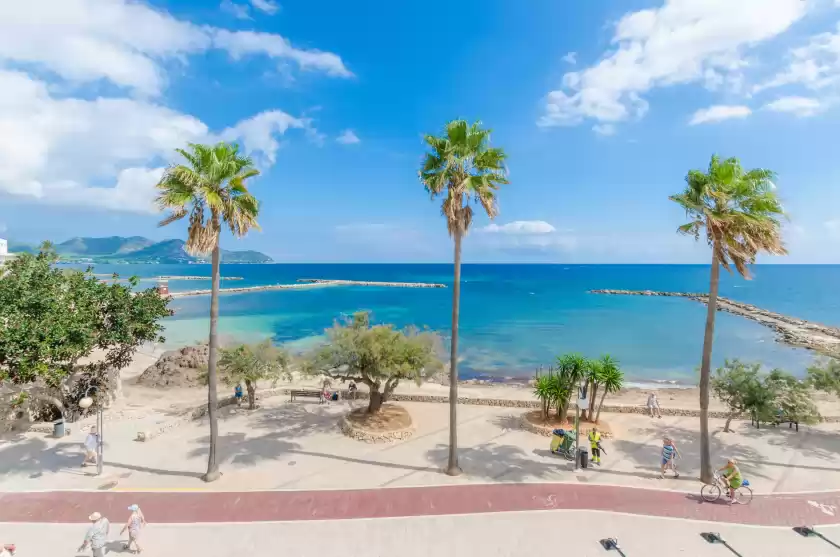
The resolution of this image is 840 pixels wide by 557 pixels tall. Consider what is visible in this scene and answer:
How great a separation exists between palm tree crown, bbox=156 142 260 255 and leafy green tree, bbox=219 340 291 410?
8517mm

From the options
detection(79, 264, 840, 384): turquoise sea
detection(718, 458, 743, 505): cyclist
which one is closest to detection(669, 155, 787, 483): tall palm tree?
detection(718, 458, 743, 505): cyclist

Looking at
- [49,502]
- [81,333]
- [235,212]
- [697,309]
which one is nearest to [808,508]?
[235,212]

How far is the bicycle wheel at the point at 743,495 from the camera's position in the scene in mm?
12247

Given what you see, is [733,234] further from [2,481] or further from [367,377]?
[2,481]

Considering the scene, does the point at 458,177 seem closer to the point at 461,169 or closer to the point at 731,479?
the point at 461,169

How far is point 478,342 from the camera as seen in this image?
5153 cm

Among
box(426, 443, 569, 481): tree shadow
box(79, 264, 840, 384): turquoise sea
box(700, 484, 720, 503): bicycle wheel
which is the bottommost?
box(79, 264, 840, 384): turquoise sea

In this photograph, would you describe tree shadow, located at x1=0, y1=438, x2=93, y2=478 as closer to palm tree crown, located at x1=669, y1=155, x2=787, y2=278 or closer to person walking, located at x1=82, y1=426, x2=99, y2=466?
person walking, located at x1=82, y1=426, x2=99, y2=466

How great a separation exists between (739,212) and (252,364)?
19752mm

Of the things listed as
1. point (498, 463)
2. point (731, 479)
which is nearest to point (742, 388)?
point (731, 479)

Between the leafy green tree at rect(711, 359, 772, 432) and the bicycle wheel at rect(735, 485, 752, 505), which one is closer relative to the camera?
the bicycle wheel at rect(735, 485, 752, 505)

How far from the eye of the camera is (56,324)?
46.2 feet

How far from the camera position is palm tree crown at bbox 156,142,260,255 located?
Answer: 40.4ft

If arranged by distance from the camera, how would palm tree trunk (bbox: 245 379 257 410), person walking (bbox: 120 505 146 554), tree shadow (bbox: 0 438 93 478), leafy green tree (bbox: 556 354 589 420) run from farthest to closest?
palm tree trunk (bbox: 245 379 257 410) → leafy green tree (bbox: 556 354 589 420) → tree shadow (bbox: 0 438 93 478) → person walking (bbox: 120 505 146 554)
